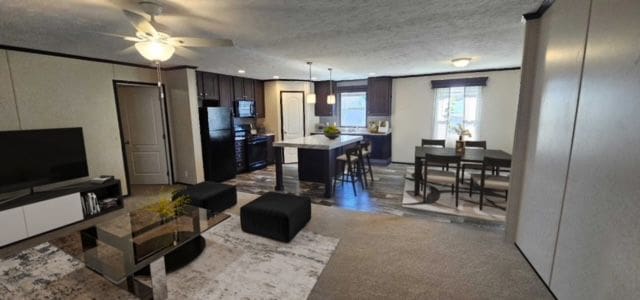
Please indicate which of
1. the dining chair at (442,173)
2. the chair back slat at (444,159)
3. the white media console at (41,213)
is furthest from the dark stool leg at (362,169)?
the white media console at (41,213)

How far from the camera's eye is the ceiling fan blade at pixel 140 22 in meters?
1.82

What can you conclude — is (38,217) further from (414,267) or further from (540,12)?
(540,12)

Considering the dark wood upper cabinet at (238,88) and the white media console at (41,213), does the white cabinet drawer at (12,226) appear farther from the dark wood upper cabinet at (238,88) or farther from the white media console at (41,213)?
the dark wood upper cabinet at (238,88)

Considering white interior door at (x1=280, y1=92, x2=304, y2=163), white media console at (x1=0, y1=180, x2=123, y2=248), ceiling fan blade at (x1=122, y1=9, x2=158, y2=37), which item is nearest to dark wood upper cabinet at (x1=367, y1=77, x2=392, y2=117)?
white interior door at (x1=280, y1=92, x2=304, y2=163)

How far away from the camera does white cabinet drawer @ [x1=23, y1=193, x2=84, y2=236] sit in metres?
2.91

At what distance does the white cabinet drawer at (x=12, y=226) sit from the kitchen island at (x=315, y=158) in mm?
3097

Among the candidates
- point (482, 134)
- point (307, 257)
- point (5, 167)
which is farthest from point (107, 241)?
point (482, 134)

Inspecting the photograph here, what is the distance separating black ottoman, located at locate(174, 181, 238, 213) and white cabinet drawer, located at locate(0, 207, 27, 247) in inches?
61.0

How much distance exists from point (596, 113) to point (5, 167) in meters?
5.51

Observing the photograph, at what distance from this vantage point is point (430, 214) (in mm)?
3566

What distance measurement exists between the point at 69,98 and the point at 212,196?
2591 mm

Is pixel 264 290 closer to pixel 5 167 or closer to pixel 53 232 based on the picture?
pixel 53 232

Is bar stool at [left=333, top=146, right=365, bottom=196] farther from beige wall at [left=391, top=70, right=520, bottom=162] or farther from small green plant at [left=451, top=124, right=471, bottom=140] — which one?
beige wall at [left=391, top=70, right=520, bottom=162]

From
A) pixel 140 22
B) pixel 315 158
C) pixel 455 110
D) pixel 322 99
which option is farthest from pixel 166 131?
pixel 455 110
